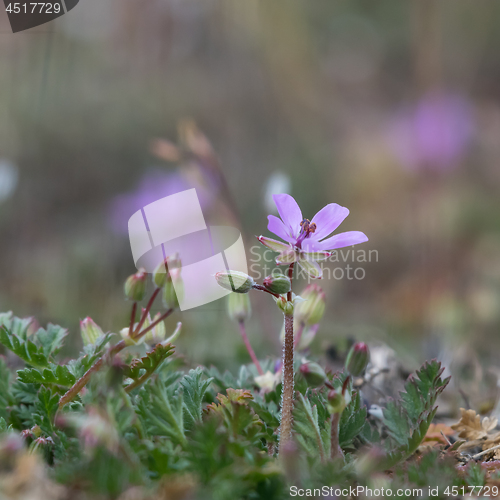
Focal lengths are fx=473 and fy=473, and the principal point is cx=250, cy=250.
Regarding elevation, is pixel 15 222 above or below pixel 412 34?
below

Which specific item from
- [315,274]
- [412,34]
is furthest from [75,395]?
[412,34]

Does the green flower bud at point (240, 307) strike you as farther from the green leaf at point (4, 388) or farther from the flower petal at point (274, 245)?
the green leaf at point (4, 388)

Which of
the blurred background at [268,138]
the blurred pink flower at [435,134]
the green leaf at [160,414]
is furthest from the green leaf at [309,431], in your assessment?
the blurred pink flower at [435,134]

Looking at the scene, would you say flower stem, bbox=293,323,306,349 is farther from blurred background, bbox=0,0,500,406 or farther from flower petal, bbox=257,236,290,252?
blurred background, bbox=0,0,500,406

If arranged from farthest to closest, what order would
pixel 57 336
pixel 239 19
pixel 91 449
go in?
1. pixel 239 19
2. pixel 57 336
3. pixel 91 449

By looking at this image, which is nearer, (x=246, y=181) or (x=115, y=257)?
(x=115, y=257)

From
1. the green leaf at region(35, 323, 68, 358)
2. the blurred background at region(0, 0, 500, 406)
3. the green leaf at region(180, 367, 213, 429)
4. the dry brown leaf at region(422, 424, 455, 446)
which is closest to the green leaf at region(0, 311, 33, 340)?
the green leaf at region(35, 323, 68, 358)

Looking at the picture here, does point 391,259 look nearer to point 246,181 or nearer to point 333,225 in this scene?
point 246,181

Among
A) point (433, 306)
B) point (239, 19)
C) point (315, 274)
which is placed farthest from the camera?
point (239, 19)

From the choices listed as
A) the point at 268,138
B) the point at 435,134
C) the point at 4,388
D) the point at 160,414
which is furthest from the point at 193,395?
the point at 268,138
